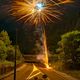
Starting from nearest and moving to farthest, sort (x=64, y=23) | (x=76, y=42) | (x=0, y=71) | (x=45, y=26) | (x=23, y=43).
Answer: (x=0, y=71)
(x=76, y=42)
(x=64, y=23)
(x=45, y=26)
(x=23, y=43)

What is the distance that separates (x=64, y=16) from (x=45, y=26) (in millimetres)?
23187

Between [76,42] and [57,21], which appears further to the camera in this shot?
[57,21]

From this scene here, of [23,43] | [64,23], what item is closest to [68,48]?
[64,23]

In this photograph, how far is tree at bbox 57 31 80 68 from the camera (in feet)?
248

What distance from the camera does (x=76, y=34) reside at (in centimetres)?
7744

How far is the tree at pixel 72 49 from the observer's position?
7550cm

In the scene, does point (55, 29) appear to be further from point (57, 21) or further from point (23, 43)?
point (23, 43)

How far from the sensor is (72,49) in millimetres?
75750

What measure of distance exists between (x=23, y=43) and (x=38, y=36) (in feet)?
31.7

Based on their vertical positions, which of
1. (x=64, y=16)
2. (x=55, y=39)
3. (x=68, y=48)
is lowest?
(x=68, y=48)

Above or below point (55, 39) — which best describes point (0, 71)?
below

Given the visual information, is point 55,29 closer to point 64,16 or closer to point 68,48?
point 64,16

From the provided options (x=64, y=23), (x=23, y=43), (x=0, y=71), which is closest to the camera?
(x=0, y=71)

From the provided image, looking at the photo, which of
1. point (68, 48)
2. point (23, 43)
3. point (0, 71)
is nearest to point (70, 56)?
point (68, 48)
